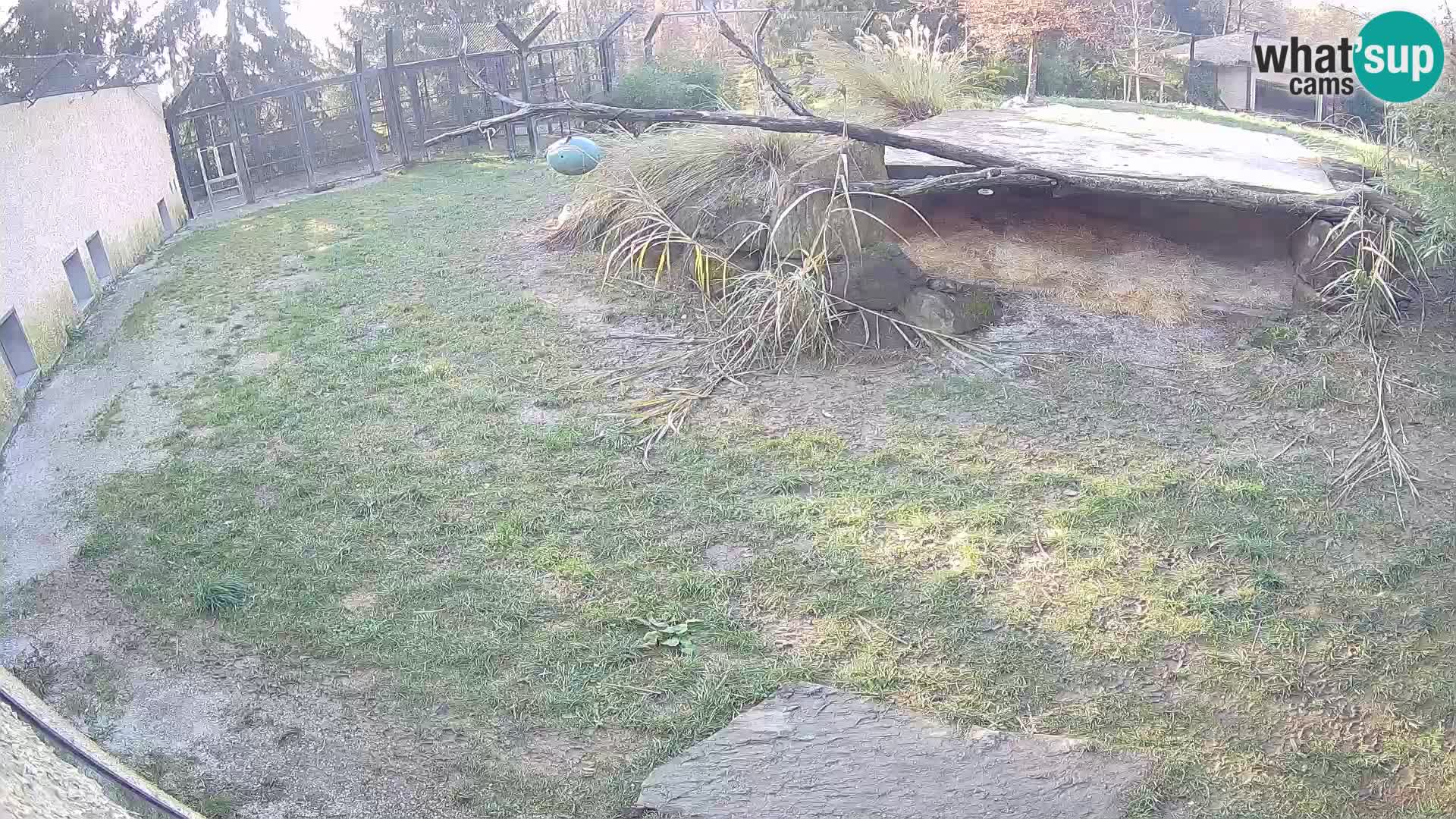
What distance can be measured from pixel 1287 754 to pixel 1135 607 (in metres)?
0.76

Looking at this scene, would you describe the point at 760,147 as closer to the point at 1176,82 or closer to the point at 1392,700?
the point at 1392,700

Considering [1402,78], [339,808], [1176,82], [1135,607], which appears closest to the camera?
[339,808]

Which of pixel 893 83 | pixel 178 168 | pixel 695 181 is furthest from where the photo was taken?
pixel 178 168

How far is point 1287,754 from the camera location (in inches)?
120

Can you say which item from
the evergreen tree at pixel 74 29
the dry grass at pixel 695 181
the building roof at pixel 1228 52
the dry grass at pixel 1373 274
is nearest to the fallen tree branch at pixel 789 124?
the dry grass at pixel 695 181

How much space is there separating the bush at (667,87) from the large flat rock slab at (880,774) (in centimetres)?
1128

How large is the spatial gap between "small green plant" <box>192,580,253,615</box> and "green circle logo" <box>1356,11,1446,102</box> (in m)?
6.30

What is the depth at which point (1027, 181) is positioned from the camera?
6.21m

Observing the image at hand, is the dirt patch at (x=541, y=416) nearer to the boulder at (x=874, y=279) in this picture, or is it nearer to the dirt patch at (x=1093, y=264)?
the boulder at (x=874, y=279)

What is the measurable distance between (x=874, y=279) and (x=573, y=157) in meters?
2.09

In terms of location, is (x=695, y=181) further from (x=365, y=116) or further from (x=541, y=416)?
(x=365, y=116)

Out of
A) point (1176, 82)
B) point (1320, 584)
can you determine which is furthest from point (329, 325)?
point (1176, 82)

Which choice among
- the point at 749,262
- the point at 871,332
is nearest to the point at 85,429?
the point at 749,262

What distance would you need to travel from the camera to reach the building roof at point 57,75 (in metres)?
6.71
